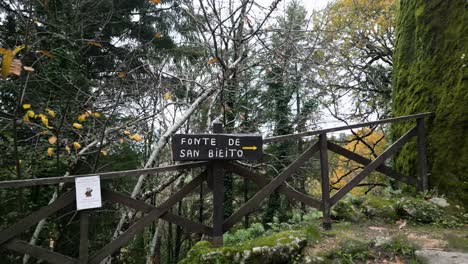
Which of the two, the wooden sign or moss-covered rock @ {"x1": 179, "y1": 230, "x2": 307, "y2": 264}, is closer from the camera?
moss-covered rock @ {"x1": 179, "y1": 230, "x2": 307, "y2": 264}

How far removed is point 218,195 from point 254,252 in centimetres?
68

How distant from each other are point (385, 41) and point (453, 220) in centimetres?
925

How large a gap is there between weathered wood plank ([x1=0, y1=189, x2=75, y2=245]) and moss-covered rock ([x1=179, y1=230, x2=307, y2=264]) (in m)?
1.14

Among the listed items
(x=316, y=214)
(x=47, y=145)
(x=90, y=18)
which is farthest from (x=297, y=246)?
(x=90, y=18)

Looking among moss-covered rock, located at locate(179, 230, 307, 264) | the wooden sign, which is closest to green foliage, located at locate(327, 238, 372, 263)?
moss-covered rock, located at locate(179, 230, 307, 264)

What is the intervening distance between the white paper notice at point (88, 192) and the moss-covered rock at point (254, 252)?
94 cm

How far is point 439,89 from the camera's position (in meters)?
4.70

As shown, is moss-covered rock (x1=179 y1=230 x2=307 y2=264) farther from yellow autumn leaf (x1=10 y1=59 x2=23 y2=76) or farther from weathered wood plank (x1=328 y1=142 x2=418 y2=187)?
yellow autumn leaf (x1=10 y1=59 x2=23 y2=76)

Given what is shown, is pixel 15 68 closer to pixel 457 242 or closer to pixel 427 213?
pixel 457 242

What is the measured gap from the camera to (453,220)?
3969mm

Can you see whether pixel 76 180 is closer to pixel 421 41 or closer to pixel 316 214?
pixel 316 214

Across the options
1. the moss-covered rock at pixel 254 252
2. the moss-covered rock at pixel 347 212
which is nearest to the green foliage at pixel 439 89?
the moss-covered rock at pixel 347 212

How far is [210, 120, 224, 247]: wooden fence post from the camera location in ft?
10.4

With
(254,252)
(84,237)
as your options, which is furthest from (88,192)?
(254,252)
